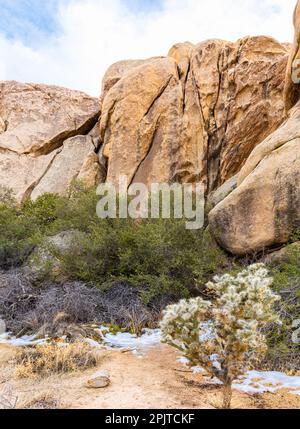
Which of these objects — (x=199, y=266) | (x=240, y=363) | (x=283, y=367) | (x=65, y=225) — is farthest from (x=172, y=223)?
(x=240, y=363)

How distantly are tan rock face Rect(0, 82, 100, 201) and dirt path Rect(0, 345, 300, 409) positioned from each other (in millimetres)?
10365

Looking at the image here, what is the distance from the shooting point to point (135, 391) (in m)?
3.55

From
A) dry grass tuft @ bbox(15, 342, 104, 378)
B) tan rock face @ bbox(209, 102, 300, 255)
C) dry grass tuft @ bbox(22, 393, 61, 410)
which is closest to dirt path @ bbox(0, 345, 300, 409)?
dry grass tuft @ bbox(22, 393, 61, 410)

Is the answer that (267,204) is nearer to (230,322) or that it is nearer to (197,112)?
(230,322)

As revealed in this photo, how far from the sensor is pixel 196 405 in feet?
10.7

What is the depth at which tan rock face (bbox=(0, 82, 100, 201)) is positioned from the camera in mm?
14383

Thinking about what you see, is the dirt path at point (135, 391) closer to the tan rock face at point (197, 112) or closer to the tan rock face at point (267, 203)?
the tan rock face at point (267, 203)

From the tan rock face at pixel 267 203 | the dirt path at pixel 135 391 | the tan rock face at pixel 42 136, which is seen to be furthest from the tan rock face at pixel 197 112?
the dirt path at pixel 135 391

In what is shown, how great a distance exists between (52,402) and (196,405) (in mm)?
1247

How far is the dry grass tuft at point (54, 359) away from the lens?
398cm

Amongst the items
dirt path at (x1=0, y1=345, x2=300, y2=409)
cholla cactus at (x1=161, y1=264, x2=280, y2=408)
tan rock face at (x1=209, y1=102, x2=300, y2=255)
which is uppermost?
tan rock face at (x1=209, y1=102, x2=300, y2=255)

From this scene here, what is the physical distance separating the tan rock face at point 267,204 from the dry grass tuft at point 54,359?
3588 millimetres

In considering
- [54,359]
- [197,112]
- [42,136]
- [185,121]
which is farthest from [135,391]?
[42,136]

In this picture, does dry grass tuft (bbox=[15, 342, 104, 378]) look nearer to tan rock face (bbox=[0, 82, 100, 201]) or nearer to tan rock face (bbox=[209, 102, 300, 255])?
tan rock face (bbox=[209, 102, 300, 255])
